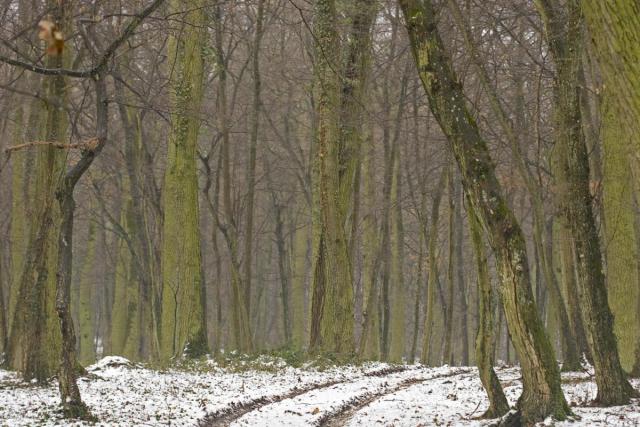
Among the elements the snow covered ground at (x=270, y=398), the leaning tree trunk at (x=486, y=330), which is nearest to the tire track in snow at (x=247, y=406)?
the snow covered ground at (x=270, y=398)

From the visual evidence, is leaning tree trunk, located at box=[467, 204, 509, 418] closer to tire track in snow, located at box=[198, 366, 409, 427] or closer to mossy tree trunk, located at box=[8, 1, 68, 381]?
tire track in snow, located at box=[198, 366, 409, 427]

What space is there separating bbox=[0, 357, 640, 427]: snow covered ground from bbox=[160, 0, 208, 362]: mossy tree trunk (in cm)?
214

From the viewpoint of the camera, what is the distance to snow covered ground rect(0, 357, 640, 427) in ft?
29.3

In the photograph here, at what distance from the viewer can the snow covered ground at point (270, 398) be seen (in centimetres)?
894

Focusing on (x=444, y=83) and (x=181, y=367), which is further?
(x=181, y=367)

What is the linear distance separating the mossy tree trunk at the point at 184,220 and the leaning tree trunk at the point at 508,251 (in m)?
9.77

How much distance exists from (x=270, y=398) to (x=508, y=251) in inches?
196

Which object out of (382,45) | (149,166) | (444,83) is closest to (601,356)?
(444,83)

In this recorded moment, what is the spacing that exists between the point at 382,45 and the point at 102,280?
23.5 m

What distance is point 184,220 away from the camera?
56.4 ft

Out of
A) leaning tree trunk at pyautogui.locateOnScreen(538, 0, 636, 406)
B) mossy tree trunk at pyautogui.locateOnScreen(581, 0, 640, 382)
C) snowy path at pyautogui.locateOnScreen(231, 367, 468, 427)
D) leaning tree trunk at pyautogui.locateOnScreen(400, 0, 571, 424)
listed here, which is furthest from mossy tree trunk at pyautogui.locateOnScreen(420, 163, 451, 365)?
mossy tree trunk at pyautogui.locateOnScreen(581, 0, 640, 382)

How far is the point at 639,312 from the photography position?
13820 mm

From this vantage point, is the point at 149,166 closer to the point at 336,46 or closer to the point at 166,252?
the point at 166,252

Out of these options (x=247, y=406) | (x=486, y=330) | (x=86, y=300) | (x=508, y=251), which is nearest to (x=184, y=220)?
(x=247, y=406)
